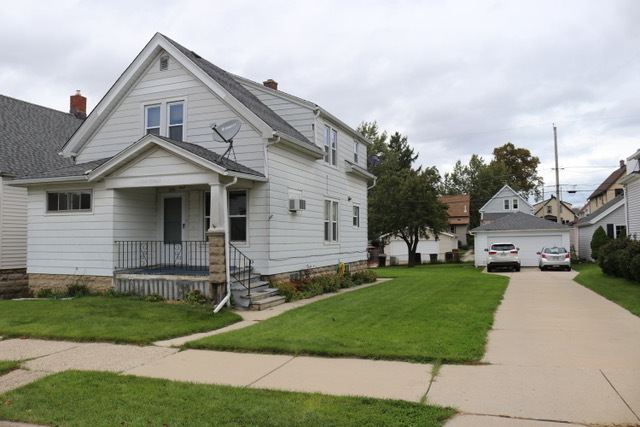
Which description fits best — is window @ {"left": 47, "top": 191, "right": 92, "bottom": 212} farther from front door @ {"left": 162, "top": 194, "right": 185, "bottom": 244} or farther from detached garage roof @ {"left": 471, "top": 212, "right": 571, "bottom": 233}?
detached garage roof @ {"left": 471, "top": 212, "right": 571, "bottom": 233}

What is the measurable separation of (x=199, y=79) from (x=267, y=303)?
264 inches

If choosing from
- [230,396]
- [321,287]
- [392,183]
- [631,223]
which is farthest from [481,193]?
[230,396]

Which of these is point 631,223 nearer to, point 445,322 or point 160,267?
point 445,322

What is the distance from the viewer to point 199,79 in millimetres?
13727

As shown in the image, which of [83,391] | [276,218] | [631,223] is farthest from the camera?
[631,223]

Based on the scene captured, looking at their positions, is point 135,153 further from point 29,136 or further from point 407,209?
point 407,209

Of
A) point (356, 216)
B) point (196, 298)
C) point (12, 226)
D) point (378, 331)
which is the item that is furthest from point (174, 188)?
A: point (356, 216)

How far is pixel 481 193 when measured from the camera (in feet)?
228

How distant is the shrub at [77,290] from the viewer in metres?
13.2

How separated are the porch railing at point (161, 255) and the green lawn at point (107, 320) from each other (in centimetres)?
159

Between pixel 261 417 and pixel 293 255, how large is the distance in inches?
385

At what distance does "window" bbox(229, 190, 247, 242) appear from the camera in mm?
13172

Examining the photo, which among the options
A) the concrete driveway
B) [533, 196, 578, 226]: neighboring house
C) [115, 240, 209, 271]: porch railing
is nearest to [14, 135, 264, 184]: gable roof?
[115, 240, 209, 271]: porch railing

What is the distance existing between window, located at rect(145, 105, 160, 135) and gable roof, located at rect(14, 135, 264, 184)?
2.08 metres
